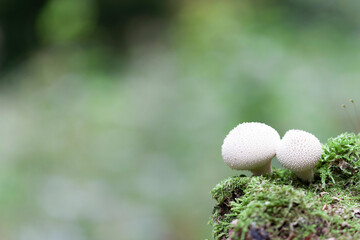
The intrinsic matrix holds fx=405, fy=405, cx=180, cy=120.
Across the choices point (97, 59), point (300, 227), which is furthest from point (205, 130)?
point (300, 227)

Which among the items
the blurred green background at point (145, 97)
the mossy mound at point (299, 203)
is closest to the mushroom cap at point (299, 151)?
the mossy mound at point (299, 203)

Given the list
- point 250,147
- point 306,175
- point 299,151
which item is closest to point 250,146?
point 250,147

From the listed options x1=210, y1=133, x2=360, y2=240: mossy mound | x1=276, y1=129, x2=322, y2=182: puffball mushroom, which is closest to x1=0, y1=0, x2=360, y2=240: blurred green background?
x1=210, y1=133, x2=360, y2=240: mossy mound

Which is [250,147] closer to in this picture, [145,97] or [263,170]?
[263,170]

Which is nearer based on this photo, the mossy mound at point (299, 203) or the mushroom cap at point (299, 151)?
the mossy mound at point (299, 203)

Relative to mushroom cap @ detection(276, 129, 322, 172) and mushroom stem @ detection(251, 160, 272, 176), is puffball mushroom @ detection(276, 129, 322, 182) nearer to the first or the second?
mushroom cap @ detection(276, 129, 322, 172)

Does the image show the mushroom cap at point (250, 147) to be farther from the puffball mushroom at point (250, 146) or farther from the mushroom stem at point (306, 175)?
the mushroom stem at point (306, 175)
